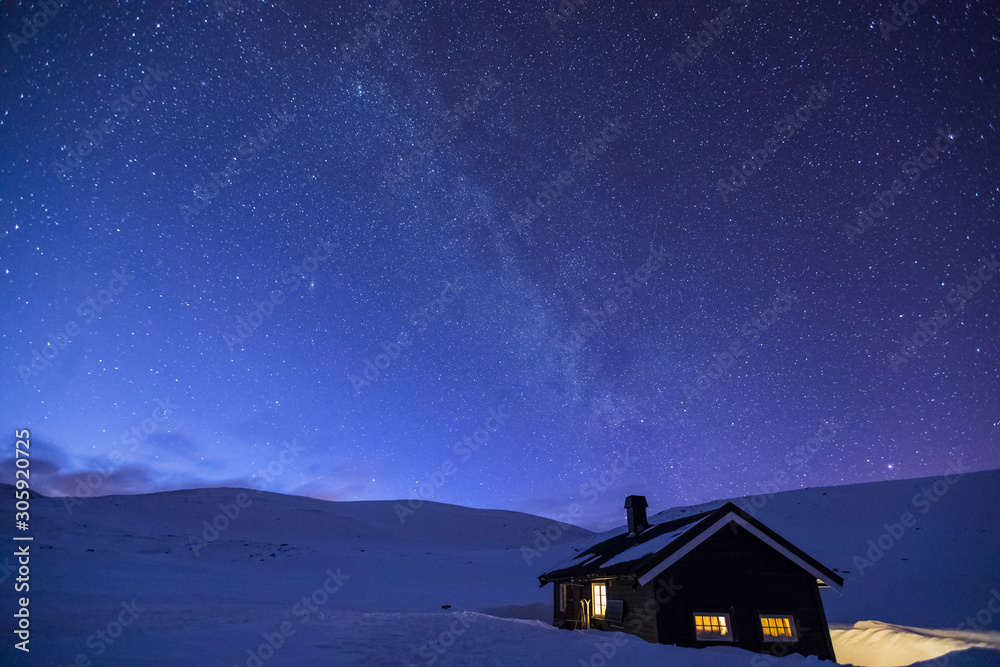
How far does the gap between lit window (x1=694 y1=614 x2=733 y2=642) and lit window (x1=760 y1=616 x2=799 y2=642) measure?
47.4 inches

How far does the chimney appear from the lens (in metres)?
21.9

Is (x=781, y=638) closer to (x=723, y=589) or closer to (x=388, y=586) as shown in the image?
(x=723, y=589)

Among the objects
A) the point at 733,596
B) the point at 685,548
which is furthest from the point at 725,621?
the point at 685,548

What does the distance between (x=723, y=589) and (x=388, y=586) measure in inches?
1295

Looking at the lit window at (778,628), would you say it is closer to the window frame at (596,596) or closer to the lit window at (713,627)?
the lit window at (713,627)

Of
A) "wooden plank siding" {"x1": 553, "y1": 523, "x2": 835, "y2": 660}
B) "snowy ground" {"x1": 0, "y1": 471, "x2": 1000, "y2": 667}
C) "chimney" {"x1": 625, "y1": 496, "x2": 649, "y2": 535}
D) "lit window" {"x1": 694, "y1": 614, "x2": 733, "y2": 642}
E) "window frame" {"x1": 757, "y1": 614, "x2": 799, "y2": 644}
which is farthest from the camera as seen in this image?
"chimney" {"x1": 625, "y1": 496, "x2": 649, "y2": 535}

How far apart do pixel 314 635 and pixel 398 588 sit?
2967 centimetres

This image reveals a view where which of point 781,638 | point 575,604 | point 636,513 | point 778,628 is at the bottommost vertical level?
point 781,638

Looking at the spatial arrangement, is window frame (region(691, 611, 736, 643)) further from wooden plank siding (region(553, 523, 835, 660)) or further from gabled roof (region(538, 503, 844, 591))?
gabled roof (region(538, 503, 844, 591))

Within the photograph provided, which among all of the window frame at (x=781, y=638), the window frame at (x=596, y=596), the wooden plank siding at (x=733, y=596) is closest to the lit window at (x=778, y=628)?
the window frame at (x=781, y=638)

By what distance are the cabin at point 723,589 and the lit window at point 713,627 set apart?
3 centimetres

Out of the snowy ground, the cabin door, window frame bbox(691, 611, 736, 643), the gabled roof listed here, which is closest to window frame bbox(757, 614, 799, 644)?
window frame bbox(691, 611, 736, 643)

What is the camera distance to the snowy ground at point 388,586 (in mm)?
12195

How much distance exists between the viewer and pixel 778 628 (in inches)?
617
